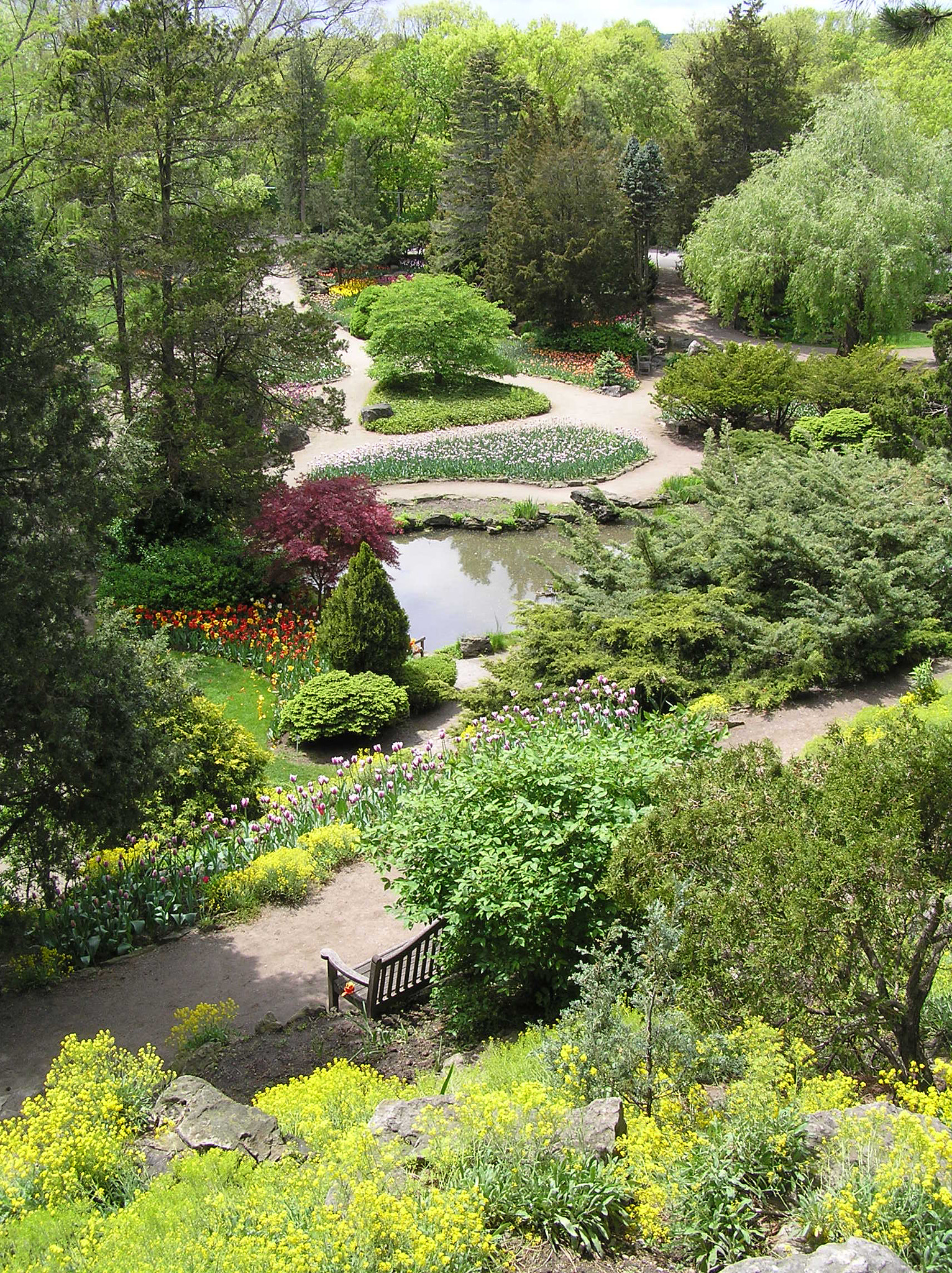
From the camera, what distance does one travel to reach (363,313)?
33.6 m

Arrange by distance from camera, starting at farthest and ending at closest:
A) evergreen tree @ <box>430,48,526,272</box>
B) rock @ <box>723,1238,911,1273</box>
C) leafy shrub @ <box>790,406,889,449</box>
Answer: evergreen tree @ <box>430,48,526,272</box> → leafy shrub @ <box>790,406,889,449</box> → rock @ <box>723,1238,911,1273</box>

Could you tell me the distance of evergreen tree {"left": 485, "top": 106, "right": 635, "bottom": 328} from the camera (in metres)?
30.8

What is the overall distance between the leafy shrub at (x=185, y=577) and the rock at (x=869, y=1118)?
42.4 ft

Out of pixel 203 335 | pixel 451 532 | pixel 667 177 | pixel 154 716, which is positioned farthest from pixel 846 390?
pixel 154 716

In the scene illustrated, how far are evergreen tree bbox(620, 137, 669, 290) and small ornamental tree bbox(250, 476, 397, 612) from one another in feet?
68.6

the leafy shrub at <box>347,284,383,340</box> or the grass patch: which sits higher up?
the leafy shrub at <box>347,284,383,340</box>

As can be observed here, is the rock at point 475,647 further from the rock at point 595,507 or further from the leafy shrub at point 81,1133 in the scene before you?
the leafy shrub at point 81,1133

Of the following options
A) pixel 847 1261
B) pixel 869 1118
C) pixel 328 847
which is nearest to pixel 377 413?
pixel 328 847

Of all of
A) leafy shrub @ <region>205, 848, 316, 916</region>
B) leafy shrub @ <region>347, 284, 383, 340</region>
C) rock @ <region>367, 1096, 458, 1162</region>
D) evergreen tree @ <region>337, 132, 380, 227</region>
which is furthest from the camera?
evergreen tree @ <region>337, 132, 380, 227</region>

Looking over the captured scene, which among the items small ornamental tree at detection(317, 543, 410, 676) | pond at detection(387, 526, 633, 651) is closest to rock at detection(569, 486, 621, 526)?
pond at detection(387, 526, 633, 651)

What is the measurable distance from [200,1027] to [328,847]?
8.62 ft

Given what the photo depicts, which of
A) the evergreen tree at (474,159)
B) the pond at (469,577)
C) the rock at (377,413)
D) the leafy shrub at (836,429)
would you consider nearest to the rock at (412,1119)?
the pond at (469,577)

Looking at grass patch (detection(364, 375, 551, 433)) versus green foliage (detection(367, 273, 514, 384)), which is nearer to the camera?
grass patch (detection(364, 375, 551, 433))

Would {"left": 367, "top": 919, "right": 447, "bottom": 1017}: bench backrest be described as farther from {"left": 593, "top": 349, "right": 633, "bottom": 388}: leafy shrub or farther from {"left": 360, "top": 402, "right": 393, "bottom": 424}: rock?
{"left": 593, "top": 349, "right": 633, "bottom": 388}: leafy shrub
